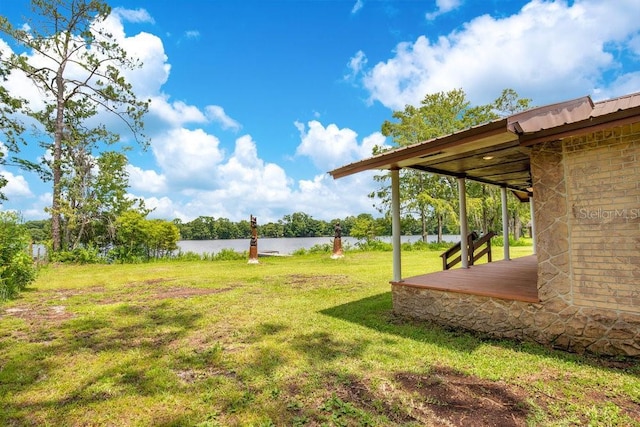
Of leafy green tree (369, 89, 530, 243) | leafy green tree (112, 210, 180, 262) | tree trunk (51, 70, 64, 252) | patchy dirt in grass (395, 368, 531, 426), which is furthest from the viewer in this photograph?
leafy green tree (369, 89, 530, 243)

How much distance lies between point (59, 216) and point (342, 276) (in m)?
14.2

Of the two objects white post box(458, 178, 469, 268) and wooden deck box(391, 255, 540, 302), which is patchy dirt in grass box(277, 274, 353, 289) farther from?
wooden deck box(391, 255, 540, 302)

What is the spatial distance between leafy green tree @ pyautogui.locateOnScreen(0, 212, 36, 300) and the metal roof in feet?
24.6

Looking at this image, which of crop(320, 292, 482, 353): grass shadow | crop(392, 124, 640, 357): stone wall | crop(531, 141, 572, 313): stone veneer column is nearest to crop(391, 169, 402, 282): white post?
crop(320, 292, 482, 353): grass shadow

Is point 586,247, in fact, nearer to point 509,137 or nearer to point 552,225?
point 552,225

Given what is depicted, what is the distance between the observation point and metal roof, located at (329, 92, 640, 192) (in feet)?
10.7

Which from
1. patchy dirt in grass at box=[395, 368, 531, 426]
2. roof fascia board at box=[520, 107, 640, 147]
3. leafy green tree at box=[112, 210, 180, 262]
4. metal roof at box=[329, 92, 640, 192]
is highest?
metal roof at box=[329, 92, 640, 192]

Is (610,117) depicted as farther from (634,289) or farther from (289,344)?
(289,344)

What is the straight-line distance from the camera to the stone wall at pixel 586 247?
10.8 feet

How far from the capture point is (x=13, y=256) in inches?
289

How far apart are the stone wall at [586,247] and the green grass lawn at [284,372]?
266 millimetres

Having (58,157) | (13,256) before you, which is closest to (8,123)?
(58,157)

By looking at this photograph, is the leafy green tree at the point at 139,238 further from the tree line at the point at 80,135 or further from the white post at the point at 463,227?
the white post at the point at 463,227

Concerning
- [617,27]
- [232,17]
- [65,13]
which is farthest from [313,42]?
[65,13]
